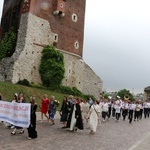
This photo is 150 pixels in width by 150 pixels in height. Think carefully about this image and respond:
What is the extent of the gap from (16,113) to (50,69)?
28.0m

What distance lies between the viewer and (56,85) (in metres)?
40.3

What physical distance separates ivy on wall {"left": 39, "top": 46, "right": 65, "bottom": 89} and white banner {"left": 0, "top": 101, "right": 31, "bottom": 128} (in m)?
26.8

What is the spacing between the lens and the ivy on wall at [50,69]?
1570 inches

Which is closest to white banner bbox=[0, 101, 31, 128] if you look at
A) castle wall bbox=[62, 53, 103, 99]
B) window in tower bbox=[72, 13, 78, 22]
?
castle wall bbox=[62, 53, 103, 99]

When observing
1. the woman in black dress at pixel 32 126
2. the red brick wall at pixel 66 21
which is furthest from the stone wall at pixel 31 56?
the woman in black dress at pixel 32 126

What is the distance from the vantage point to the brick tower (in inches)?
1479

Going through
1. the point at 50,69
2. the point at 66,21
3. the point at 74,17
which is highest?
the point at 74,17

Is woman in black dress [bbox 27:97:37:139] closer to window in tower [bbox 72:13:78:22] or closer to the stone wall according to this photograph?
the stone wall

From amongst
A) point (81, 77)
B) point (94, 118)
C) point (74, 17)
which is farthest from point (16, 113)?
point (74, 17)

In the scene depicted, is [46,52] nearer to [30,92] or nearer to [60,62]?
[60,62]

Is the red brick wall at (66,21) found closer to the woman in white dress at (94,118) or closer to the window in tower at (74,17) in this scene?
the window in tower at (74,17)

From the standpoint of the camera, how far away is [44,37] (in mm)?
40906

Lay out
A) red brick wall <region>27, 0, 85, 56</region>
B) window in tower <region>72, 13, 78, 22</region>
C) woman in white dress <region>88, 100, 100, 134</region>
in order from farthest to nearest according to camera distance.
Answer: window in tower <region>72, 13, 78, 22</region> → red brick wall <region>27, 0, 85, 56</region> → woman in white dress <region>88, 100, 100, 134</region>

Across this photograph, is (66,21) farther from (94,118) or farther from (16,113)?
(16,113)
